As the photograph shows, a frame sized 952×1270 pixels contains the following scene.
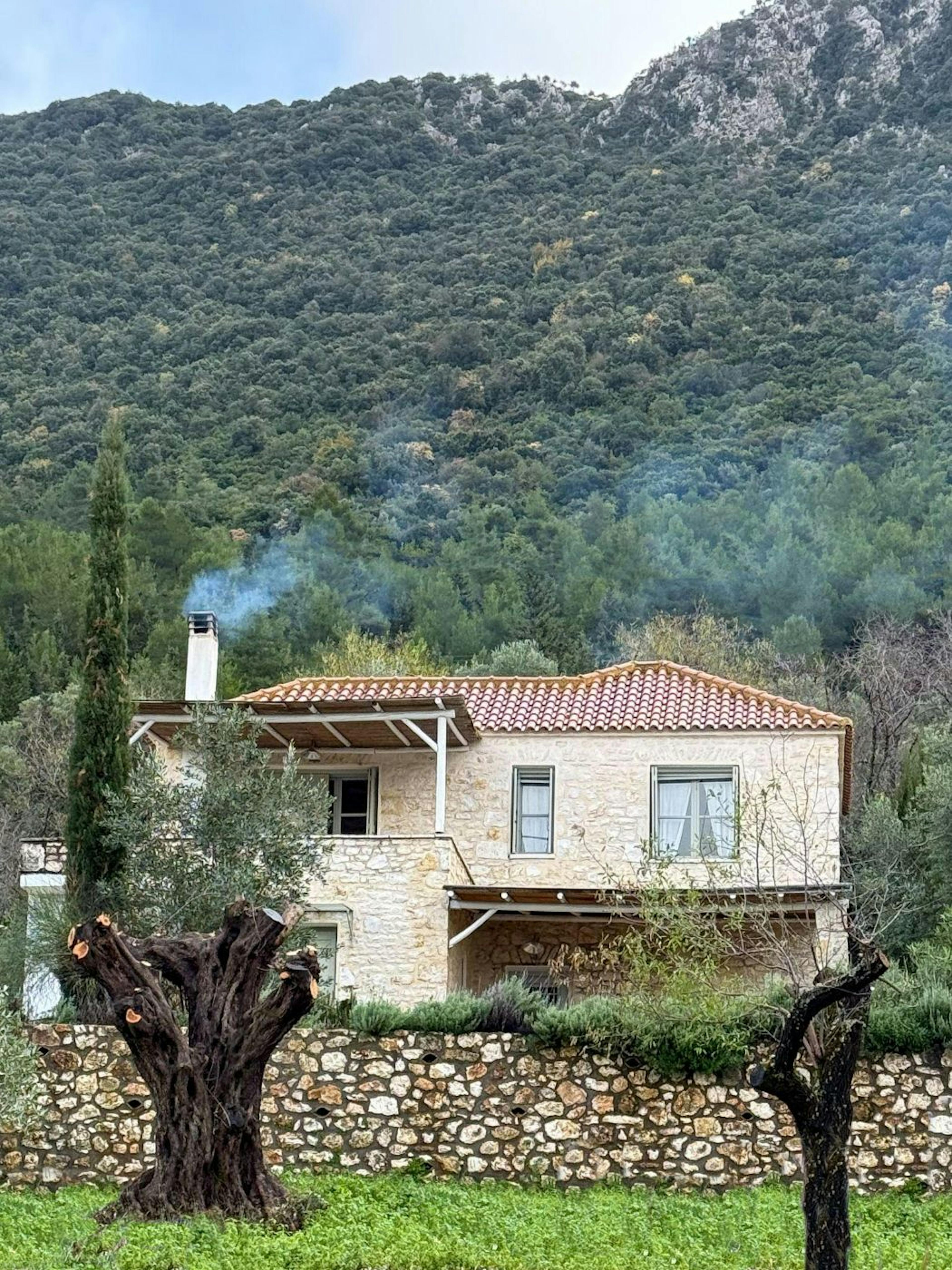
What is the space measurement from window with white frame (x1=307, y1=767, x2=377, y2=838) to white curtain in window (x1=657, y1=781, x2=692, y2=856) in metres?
4.50

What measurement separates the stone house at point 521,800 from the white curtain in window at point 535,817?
25 mm

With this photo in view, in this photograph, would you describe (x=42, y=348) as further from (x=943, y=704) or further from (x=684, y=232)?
(x=943, y=704)

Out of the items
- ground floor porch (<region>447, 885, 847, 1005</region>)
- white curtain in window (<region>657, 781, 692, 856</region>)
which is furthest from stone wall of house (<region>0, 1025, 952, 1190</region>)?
white curtain in window (<region>657, 781, 692, 856</region>)

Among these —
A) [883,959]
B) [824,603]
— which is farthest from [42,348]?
[883,959]

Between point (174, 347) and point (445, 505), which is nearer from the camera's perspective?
point (445, 505)

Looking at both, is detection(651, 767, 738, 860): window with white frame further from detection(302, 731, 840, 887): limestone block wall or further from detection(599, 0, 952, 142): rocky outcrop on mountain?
detection(599, 0, 952, 142): rocky outcrop on mountain

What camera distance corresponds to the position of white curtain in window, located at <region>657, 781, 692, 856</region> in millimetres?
25797

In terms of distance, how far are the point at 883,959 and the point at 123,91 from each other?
97.6 meters

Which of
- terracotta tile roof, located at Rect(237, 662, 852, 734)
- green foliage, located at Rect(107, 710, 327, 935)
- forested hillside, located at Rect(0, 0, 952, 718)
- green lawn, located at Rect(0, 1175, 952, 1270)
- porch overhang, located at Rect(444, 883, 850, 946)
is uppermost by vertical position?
forested hillside, located at Rect(0, 0, 952, 718)

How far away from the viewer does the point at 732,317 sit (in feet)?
240

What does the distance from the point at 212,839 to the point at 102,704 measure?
2.95 meters

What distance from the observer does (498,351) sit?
75625 mm

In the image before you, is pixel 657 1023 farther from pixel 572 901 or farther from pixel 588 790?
pixel 588 790

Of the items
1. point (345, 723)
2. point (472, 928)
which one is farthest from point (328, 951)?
point (345, 723)
